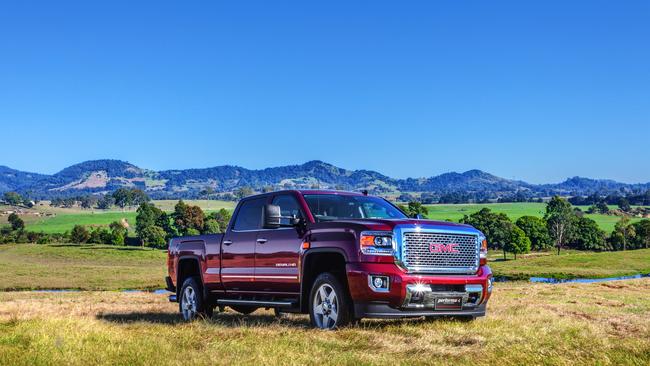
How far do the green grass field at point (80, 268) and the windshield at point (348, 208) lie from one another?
54.3 meters

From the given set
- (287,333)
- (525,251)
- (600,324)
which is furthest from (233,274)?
(525,251)

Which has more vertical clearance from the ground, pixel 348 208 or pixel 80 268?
pixel 348 208

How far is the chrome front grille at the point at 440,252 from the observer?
36.3 ft

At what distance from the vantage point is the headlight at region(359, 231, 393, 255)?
10906mm

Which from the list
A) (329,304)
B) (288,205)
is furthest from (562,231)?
(329,304)

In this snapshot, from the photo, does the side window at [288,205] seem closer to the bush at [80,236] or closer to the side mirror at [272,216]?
the side mirror at [272,216]

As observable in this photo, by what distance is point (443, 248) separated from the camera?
→ 11.5 metres

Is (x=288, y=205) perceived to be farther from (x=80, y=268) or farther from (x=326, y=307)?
(x=80, y=268)

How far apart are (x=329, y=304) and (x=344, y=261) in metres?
0.76

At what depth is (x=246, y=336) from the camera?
10.3 meters

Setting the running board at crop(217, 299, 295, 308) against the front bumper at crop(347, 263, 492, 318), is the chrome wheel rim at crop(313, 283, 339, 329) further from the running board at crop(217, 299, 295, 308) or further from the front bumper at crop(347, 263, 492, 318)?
the running board at crop(217, 299, 295, 308)

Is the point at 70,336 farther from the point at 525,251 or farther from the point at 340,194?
the point at 525,251

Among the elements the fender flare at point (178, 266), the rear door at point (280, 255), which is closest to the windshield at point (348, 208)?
the rear door at point (280, 255)

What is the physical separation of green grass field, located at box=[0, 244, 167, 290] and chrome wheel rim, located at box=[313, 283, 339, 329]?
55.5 meters
